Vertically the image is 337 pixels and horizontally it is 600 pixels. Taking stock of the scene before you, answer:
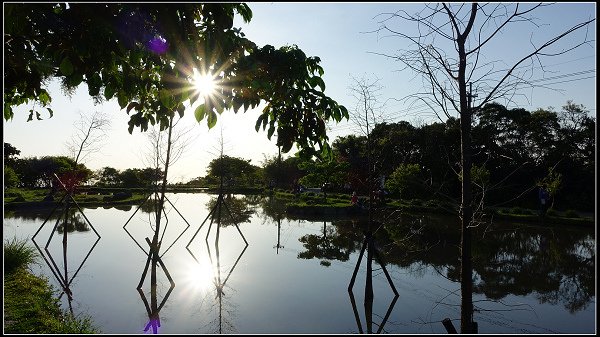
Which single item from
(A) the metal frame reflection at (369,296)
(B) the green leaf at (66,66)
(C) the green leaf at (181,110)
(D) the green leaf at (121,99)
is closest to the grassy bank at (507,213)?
(A) the metal frame reflection at (369,296)

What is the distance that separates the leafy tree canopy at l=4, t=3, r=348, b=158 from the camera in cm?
260

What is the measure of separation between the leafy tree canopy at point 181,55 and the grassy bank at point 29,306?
4119 mm

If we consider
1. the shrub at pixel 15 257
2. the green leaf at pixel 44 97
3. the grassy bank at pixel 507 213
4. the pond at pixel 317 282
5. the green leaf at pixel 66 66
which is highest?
the green leaf at pixel 44 97

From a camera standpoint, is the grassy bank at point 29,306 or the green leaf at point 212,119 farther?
the grassy bank at point 29,306

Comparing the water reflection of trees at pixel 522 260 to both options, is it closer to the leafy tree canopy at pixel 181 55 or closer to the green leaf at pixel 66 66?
the leafy tree canopy at pixel 181 55

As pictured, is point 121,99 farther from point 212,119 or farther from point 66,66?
point 212,119

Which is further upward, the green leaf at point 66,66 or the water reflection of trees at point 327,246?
the green leaf at point 66,66

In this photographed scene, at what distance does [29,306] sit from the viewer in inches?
Result: 273

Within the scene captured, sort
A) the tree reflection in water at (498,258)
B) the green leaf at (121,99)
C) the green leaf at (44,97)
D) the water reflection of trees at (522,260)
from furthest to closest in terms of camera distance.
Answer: the water reflection of trees at (522,260) < the tree reflection in water at (498,258) < the green leaf at (44,97) < the green leaf at (121,99)

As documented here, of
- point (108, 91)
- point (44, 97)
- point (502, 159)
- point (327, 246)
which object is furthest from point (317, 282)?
point (502, 159)

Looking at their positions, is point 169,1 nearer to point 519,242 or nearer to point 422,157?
point 519,242

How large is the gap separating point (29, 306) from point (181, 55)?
6.46 m

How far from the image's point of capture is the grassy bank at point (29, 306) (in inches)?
234

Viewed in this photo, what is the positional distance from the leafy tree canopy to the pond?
2.66 meters
